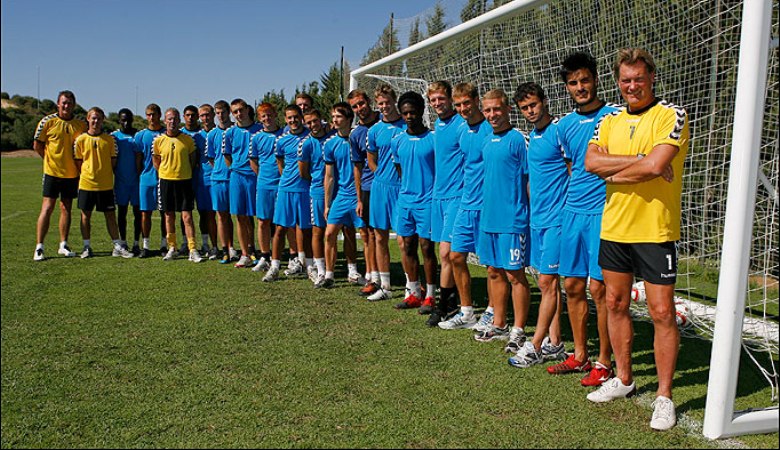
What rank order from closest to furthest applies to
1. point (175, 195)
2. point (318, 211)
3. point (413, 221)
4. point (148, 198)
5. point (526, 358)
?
point (526, 358) < point (413, 221) < point (318, 211) < point (175, 195) < point (148, 198)

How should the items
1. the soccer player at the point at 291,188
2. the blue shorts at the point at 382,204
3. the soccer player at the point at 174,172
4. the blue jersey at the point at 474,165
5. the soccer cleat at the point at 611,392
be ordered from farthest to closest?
the soccer player at the point at 174,172
the soccer player at the point at 291,188
the blue shorts at the point at 382,204
the blue jersey at the point at 474,165
the soccer cleat at the point at 611,392

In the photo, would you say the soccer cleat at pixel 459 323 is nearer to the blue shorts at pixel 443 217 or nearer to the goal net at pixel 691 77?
the blue shorts at pixel 443 217

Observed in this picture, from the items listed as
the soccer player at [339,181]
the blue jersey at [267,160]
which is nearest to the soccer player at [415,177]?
the soccer player at [339,181]

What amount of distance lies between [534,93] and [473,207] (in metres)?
1.15

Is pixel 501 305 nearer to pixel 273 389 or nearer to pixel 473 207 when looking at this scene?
pixel 473 207

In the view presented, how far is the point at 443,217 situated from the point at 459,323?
3.14 feet

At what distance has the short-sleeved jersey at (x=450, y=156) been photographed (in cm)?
574

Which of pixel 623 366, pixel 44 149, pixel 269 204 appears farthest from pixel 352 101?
pixel 44 149

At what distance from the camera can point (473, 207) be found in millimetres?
5379

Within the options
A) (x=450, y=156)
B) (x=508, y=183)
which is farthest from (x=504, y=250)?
(x=450, y=156)

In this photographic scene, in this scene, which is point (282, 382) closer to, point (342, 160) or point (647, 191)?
point (647, 191)

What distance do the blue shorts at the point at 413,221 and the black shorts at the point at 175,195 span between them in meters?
3.92

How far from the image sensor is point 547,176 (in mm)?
4613

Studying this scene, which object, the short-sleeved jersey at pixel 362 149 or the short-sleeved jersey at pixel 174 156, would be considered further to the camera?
the short-sleeved jersey at pixel 174 156
